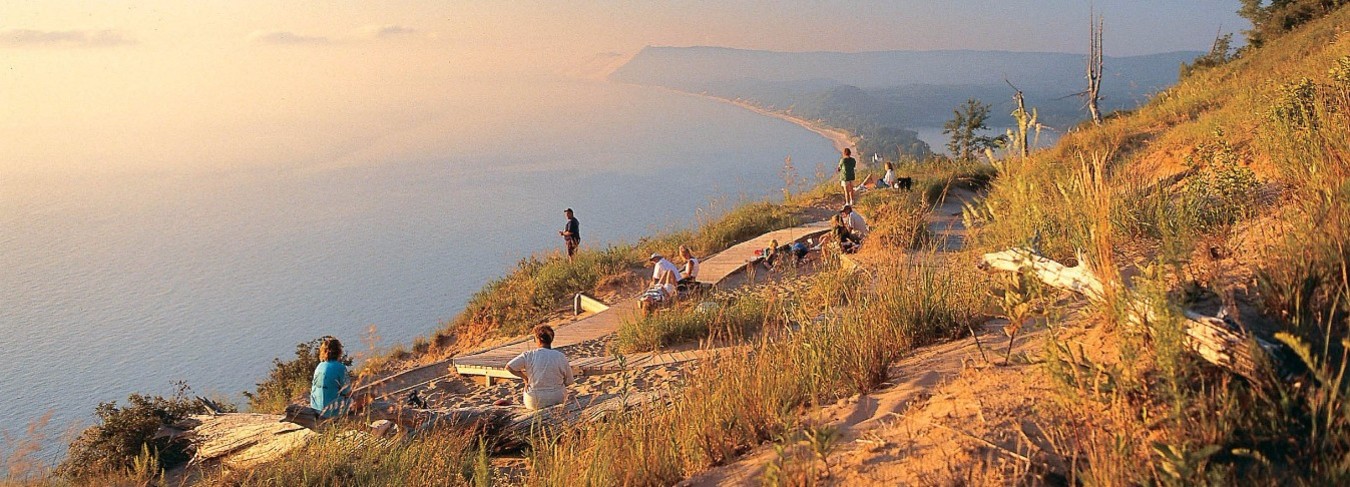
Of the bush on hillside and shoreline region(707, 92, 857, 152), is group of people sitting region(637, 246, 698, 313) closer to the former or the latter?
the bush on hillside

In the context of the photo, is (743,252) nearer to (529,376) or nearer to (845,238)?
(845,238)

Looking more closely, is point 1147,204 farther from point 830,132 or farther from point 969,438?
point 830,132

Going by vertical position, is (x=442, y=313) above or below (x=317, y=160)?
below

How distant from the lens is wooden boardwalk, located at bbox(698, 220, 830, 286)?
13578 mm

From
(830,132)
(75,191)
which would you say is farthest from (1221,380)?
(75,191)

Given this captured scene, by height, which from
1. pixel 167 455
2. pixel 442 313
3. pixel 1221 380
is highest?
pixel 1221 380

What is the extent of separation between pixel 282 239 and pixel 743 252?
9039 centimetres

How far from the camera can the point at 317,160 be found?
177 m

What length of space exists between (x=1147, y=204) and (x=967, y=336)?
6.44 feet

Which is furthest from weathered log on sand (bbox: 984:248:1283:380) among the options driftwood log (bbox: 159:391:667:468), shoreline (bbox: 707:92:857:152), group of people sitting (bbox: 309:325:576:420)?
shoreline (bbox: 707:92:857:152)

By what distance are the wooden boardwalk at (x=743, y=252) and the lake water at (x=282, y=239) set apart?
228cm

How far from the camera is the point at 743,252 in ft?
48.9

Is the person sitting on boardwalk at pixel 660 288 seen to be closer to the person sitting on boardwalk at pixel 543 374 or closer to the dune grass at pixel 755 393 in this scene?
the person sitting on boardwalk at pixel 543 374

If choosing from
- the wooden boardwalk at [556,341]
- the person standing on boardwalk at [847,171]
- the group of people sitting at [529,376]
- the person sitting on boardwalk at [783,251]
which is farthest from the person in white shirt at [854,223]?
the group of people sitting at [529,376]
